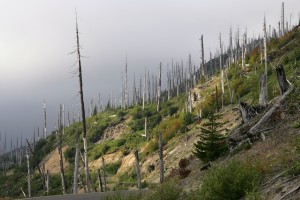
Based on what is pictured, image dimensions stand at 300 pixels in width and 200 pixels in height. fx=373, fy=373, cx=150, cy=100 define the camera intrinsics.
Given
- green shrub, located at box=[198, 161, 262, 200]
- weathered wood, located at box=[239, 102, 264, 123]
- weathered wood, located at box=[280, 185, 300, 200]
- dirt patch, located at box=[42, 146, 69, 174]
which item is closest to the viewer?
weathered wood, located at box=[280, 185, 300, 200]

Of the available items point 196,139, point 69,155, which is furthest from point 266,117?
point 69,155

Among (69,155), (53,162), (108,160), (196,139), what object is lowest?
(53,162)

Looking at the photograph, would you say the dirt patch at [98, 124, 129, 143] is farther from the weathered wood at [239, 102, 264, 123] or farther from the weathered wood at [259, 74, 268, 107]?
the weathered wood at [259, 74, 268, 107]

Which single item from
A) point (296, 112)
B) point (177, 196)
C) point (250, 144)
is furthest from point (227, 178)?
point (296, 112)

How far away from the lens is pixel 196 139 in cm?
3769

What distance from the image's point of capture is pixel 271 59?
45.5 m

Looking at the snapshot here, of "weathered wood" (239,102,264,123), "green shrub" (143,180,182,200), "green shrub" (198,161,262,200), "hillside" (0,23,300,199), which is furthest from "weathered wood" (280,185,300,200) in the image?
"weathered wood" (239,102,264,123)

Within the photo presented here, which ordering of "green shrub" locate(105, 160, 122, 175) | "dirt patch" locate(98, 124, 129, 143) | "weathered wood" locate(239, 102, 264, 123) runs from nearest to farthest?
1. "weathered wood" locate(239, 102, 264, 123)
2. "green shrub" locate(105, 160, 122, 175)
3. "dirt patch" locate(98, 124, 129, 143)

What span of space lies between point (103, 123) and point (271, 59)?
3855 cm

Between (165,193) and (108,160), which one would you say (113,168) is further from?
(165,193)

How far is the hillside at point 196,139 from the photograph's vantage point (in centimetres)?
1160

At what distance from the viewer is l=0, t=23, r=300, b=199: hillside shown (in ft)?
38.1

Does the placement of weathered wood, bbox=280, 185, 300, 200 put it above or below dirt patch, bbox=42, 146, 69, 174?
above

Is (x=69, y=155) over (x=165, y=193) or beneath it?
beneath
